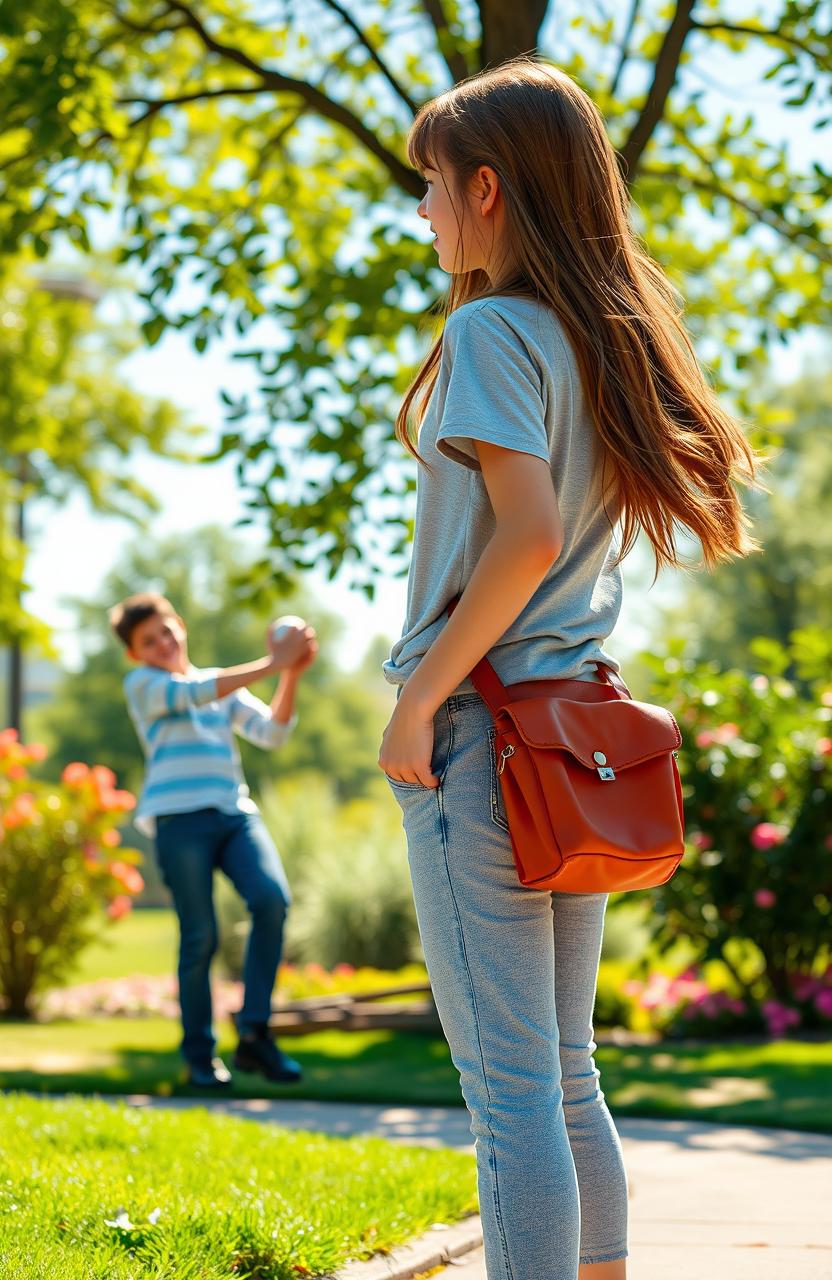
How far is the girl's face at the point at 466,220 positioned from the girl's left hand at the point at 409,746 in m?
0.72

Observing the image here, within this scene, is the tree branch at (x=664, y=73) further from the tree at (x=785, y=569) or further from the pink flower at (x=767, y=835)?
the tree at (x=785, y=569)

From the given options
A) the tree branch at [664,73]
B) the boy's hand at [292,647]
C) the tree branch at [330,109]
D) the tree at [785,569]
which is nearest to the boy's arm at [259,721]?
the boy's hand at [292,647]

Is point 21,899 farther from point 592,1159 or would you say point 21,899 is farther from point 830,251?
point 592,1159

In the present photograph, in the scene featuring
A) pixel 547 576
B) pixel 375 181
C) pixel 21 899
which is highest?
pixel 375 181

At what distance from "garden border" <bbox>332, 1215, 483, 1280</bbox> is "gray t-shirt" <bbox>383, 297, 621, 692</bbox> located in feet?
4.14

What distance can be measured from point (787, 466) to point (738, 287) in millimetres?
26332

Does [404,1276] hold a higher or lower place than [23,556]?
lower

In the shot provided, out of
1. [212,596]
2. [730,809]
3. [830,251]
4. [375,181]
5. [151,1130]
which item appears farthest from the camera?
[212,596]

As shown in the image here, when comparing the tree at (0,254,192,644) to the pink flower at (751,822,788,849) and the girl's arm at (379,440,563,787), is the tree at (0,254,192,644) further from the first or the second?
the girl's arm at (379,440,563,787)

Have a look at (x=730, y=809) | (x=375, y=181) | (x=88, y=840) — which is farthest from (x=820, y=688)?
(x=88, y=840)

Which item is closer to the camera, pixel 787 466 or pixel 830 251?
pixel 830 251

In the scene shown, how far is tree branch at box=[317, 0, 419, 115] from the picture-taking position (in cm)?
772

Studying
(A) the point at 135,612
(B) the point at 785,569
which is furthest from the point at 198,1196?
(B) the point at 785,569

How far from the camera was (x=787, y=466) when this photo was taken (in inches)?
1374
